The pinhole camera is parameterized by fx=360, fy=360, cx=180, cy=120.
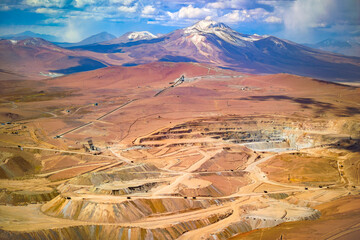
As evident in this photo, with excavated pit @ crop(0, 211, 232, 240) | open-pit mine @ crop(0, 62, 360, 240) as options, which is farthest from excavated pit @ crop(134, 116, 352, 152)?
excavated pit @ crop(0, 211, 232, 240)

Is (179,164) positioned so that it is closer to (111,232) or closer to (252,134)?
(252,134)

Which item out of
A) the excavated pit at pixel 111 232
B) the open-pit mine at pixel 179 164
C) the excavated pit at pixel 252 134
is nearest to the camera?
the excavated pit at pixel 111 232

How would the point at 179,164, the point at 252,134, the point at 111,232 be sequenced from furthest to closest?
the point at 252,134, the point at 179,164, the point at 111,232

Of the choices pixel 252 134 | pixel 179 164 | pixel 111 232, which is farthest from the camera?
pixel 252 134

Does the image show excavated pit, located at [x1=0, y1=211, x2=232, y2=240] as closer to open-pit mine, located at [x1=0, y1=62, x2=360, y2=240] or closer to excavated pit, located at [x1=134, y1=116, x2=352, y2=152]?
open-pit mine, located at [x1=0, y1=62, x2=360, y2=240]

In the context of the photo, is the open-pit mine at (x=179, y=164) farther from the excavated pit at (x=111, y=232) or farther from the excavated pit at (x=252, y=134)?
the excavated pit at (x=252, y=134)

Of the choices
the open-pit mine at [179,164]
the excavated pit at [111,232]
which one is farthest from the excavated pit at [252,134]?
the excavated pit at [111,232]

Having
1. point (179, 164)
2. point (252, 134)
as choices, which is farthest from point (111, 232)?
point (252, 134)

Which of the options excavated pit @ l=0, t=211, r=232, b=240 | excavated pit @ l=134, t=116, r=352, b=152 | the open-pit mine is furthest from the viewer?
excavated pit @ l=134, t=116, r=352, b=152

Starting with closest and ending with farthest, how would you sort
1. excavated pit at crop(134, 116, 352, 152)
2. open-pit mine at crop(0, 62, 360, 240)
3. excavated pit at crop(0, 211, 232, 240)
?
excavated pit at crop(0, 211, 232, 240)
open-pit mine at crop(0, 62, 360, 240)
excavated pit at crop(134, 116, 352, 152)
